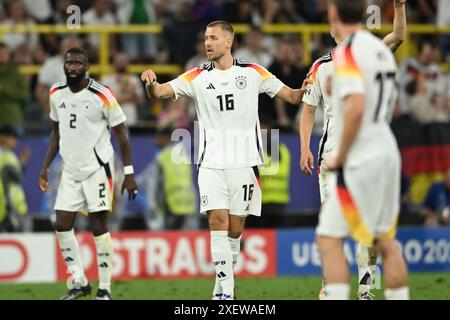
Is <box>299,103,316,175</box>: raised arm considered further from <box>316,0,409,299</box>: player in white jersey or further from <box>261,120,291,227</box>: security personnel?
<box>261,120,291,227</box>: security personnel

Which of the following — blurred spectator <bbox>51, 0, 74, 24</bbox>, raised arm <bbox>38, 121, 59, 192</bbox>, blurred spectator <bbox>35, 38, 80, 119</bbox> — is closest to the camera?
raised arm <bbox>38, 121, 59, 192</bbox>

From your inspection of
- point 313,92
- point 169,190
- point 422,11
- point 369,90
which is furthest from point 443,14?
point 369,90

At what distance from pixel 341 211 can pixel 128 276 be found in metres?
9.33

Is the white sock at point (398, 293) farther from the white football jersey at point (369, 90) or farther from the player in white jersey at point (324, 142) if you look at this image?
the player in white jersey at point (324, 142)

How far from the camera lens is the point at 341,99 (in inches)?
327

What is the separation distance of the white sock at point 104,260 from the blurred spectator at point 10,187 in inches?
219

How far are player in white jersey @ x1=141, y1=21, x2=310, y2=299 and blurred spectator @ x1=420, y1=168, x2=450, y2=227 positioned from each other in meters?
8.08

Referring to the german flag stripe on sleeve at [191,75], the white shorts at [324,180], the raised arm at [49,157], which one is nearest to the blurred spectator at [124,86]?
the raised arm at [49,157]

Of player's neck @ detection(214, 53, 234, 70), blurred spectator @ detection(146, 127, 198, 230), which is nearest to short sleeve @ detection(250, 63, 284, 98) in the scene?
player's neck @ detection(214, 53, 234, 70)

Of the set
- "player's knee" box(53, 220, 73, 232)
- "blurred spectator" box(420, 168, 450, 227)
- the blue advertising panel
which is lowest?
the blue advertising panel

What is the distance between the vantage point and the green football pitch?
44.5 ft

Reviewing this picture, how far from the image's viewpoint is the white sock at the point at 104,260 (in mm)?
12789

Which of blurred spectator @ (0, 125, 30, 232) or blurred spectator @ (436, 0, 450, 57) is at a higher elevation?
blurred spectator @ (436, 0, 450, 57)

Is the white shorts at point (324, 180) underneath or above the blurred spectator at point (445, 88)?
underneath
